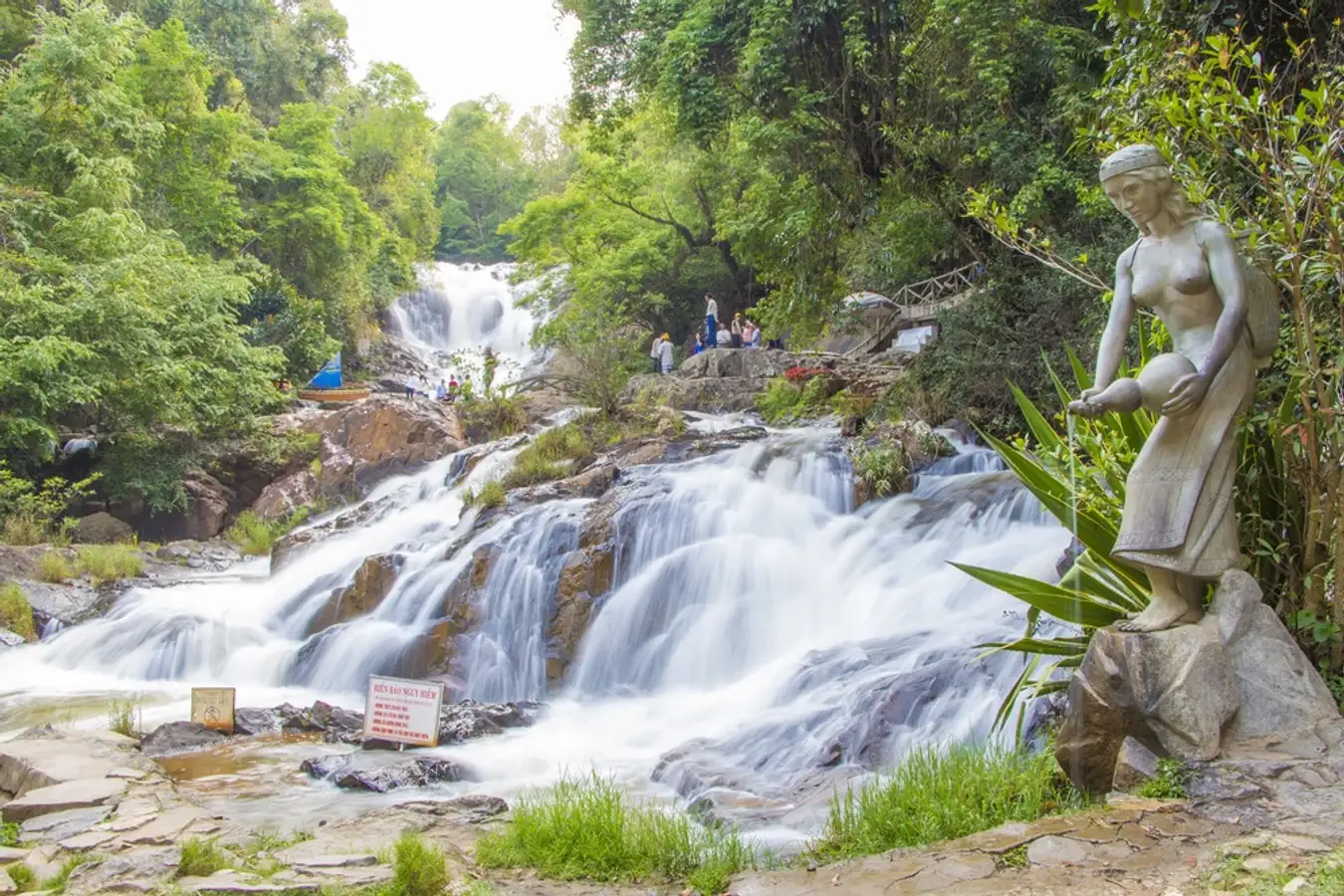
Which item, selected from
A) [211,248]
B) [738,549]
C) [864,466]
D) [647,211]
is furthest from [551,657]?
[211,248]

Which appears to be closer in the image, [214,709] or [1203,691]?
[1203,691]

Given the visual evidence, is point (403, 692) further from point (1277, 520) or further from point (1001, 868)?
point (1277, 520)

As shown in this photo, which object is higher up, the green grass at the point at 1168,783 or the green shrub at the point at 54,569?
the green shrub at the point at 54,569

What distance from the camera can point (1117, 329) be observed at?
510 centimetres

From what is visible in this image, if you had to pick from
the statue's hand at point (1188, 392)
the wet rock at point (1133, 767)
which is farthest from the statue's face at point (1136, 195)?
the wet rock at point (1133, 767)

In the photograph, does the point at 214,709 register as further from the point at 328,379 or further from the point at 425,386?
the point at 425,386

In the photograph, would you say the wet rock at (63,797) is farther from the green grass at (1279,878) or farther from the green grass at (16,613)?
the green grass at (16,613)

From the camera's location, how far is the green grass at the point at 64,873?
479cm

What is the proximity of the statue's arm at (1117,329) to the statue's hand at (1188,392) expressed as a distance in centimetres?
30

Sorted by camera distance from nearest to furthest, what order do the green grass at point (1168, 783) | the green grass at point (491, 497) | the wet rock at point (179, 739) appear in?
1. the green grass at point (1168, 783)
2. the wet rock at point (179, 739)
3. the green grass at point (491, 497)

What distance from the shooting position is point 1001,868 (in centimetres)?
415

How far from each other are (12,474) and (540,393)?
10.1 meters

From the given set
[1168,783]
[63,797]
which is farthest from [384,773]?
[1168,783]

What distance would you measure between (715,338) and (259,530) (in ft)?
40.0
